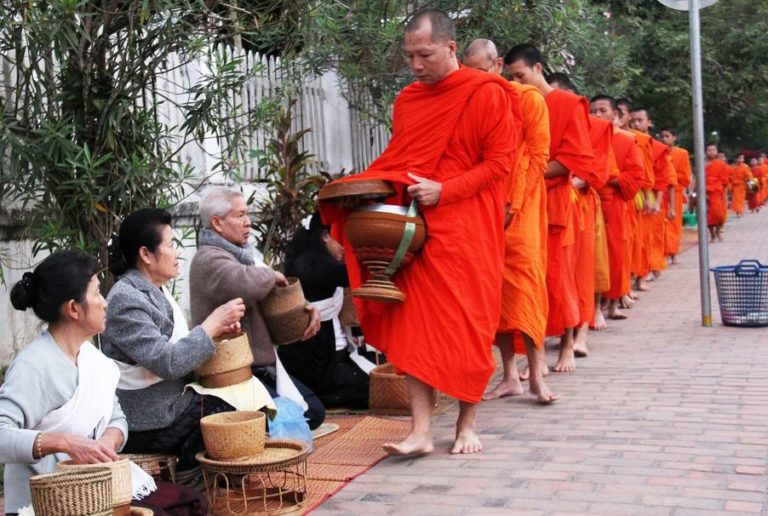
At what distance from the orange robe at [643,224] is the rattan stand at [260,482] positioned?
721 centimetres

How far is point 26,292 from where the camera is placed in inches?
136

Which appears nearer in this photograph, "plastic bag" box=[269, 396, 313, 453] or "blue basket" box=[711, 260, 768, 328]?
"plastic bag" box=[269, 396, 313, 453]

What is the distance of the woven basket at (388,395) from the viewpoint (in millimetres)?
5988

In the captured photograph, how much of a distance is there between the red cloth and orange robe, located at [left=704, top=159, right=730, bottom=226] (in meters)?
15.3

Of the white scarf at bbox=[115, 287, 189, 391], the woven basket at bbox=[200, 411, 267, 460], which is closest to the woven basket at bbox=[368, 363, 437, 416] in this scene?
the woven basket at bbox=[200, 411, 267, 460]

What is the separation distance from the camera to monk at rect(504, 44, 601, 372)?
664 centimetres

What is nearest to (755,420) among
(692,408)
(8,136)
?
(692,408)

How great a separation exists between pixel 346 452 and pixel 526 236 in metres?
1.72

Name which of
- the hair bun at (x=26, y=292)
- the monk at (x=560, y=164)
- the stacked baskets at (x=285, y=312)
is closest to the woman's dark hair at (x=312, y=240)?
the stacked baskets at (x=285, y=312)

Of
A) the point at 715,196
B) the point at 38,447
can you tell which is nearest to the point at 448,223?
the point at 38,447

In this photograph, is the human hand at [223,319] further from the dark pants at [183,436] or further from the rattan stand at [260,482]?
the rattan stand at [260,482]

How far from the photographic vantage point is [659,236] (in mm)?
12750

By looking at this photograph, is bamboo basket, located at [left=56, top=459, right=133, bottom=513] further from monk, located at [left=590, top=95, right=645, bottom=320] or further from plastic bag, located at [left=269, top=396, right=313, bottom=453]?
monk, located at [left=590, top=95, right=645, bottom=320]

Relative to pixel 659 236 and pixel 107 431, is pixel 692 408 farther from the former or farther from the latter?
pixel 659 236
